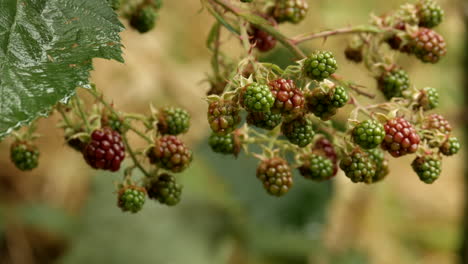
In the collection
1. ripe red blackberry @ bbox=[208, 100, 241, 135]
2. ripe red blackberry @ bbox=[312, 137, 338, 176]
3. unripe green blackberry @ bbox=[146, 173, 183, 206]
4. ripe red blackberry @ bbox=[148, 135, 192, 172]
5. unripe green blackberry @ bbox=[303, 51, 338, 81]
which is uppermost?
unripe green blackberry @ bbox=[303, 51, 338, 81]

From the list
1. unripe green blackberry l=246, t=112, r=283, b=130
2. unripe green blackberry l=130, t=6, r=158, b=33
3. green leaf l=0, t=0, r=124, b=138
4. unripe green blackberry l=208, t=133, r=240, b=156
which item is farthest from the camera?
unripe green blackberry l=130, t=6, r=158, b=33

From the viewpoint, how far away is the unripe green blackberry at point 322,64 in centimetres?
109

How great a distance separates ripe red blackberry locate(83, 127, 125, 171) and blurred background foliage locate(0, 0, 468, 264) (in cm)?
142

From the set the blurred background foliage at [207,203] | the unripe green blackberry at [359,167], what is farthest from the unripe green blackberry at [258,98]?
the blurred background foliage at [207,203]

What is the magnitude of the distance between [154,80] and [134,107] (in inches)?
10.9

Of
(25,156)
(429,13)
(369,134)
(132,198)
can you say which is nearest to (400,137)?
(369,134)

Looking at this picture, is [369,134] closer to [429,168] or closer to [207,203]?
[429,168]

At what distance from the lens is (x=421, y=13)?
143cm

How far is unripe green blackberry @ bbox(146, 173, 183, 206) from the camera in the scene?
4.35 feet

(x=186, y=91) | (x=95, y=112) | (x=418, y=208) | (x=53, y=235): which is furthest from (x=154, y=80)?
(x=95, y=112)

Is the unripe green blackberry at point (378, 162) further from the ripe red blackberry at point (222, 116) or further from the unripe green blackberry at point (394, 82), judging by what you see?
the ripe red blackberry at point (222, 116)

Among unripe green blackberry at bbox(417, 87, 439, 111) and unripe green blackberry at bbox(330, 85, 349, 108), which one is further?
unripe green blackberry at bbox(417, 87, 439, 111)

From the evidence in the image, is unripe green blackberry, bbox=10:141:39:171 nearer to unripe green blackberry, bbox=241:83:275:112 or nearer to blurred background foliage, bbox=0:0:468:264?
unripe green blackberry, bbox=241:83:275:112

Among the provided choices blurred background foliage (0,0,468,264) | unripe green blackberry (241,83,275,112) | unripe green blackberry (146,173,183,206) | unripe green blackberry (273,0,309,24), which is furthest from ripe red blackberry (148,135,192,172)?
blurred background foliage (0,0,468,264)
